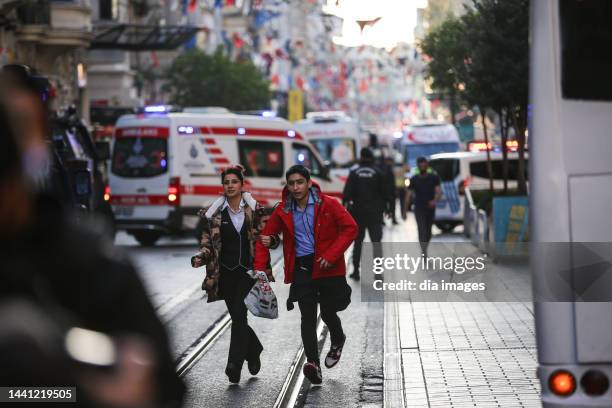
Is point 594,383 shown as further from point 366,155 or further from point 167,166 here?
point 167,166

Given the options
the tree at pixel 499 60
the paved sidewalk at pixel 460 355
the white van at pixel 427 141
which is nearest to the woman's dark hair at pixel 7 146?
the paved sidewalk at pixel 460 355

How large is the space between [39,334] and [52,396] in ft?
0.77

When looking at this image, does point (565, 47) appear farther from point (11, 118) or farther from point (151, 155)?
point (151, 155)

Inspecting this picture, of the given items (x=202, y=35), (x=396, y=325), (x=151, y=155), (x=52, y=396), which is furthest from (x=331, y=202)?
(x=202, y=35)

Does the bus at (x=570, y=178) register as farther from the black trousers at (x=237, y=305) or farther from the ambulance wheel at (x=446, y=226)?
the ambulance wheel at (x=446, y=226)

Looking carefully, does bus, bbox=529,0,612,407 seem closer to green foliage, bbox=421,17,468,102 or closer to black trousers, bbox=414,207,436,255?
black trousers, bbox=414,207,436,255

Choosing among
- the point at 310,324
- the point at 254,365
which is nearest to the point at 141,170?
the point at 254,365

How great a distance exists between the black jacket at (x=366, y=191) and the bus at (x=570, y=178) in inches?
495

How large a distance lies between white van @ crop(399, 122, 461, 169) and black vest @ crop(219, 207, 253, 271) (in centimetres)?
4093

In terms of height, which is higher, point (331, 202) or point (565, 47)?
point (565, 47)

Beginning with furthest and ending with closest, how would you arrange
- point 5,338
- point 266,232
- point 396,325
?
point 396,325, point 266,232, point 5,338

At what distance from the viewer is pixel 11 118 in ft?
7.79

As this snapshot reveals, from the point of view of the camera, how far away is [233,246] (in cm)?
1052

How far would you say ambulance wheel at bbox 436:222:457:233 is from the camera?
33.8m
